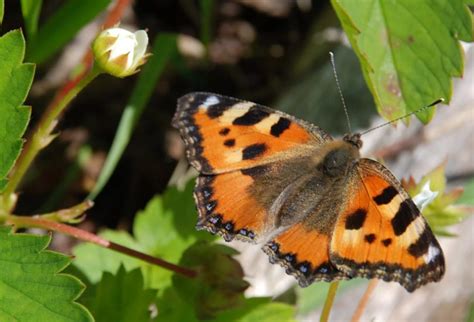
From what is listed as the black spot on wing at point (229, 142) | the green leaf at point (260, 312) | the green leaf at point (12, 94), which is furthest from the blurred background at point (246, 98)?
the green leaf at point (12, 94)

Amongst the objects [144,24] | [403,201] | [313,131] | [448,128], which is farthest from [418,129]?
[144,24]

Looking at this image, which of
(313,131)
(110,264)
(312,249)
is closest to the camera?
(312,249)

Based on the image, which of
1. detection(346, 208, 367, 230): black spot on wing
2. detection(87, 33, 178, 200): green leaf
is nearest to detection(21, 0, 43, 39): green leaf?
detection(87, 33, 178, 200): green leaf

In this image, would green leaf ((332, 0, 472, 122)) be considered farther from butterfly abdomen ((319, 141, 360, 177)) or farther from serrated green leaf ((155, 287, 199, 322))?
serrated green leaf ((155, 287, 199, 322))

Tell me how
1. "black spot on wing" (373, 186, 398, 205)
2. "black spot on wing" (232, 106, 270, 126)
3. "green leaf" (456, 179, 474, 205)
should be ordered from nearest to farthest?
"black spot on wing" (373, 186, 398, 205) → "black spot on wing" (232, 106, 270, 126) → "green leaf" (456, 179, 474, 205)

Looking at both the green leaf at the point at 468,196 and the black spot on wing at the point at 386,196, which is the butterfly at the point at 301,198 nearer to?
the black spot on wing at the point at 386,196

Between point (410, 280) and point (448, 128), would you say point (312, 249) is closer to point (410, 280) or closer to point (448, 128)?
point (410, 280)
